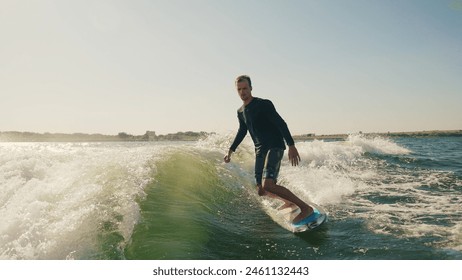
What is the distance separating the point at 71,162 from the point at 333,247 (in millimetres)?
7375

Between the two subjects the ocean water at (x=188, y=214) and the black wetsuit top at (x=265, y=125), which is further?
the black wetsuit top at (x=265, y=125)

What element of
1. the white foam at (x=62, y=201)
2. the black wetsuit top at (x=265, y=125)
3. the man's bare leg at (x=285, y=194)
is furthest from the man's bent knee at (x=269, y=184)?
the white foam at (x=62, y=201)

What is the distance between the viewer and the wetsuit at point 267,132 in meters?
6.03

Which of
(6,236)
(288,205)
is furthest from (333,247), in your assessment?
(6,236)

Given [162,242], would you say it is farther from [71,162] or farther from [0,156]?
[0,156]

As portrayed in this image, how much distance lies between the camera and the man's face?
6.12 metres

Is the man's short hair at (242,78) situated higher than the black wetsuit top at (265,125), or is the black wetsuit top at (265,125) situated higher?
the man's short hair at (242,78)

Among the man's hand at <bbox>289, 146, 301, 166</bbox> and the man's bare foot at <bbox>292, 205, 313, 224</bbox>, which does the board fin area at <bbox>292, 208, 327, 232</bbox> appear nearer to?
the man's bare foot at <bbox>292, 205, 313, 224</bbox>

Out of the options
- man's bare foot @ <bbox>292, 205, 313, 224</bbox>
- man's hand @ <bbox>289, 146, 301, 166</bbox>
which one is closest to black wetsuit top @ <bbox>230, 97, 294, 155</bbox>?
man's hand @ <bbox>289, 146, 301, 166</bbox>

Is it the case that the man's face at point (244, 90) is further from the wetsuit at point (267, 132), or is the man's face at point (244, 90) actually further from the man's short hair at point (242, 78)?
the wetsuit at point (267, 132)

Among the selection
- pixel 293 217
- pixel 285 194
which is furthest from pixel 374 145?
pixel 285 194

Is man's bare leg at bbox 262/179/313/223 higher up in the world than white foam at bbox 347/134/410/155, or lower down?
lower down
